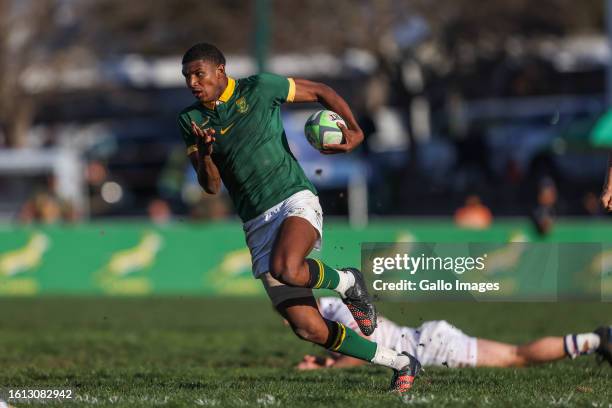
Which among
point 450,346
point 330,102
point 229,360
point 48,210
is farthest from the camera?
point 48,210

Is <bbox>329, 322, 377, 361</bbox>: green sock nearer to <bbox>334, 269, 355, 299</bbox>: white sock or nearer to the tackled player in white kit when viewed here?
<bbox>334, 269, 355, 299</bbox>: white sock

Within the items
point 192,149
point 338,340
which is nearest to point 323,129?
point 192,149

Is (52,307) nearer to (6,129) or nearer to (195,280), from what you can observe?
(195,280)

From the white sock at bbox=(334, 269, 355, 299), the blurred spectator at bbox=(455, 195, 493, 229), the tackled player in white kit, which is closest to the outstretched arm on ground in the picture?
the tackled player in white kit

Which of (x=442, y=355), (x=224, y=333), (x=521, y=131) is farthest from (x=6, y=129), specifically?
(x=442, y=355)

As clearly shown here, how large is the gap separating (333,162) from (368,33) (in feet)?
13.3

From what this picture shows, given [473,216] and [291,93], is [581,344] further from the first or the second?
[473,216]

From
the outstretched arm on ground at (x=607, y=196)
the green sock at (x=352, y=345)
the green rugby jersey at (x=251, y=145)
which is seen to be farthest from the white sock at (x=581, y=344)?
the green rugby jersey at (x=251, y=145)

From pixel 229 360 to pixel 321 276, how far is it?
4082 millimetres

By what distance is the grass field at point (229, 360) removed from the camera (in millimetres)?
7758

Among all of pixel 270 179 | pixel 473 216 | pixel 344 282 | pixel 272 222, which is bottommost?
pixel 473 216

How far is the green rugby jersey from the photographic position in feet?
26.4

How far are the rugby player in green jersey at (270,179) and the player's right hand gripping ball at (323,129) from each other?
0.06m

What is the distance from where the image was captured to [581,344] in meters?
9.21
